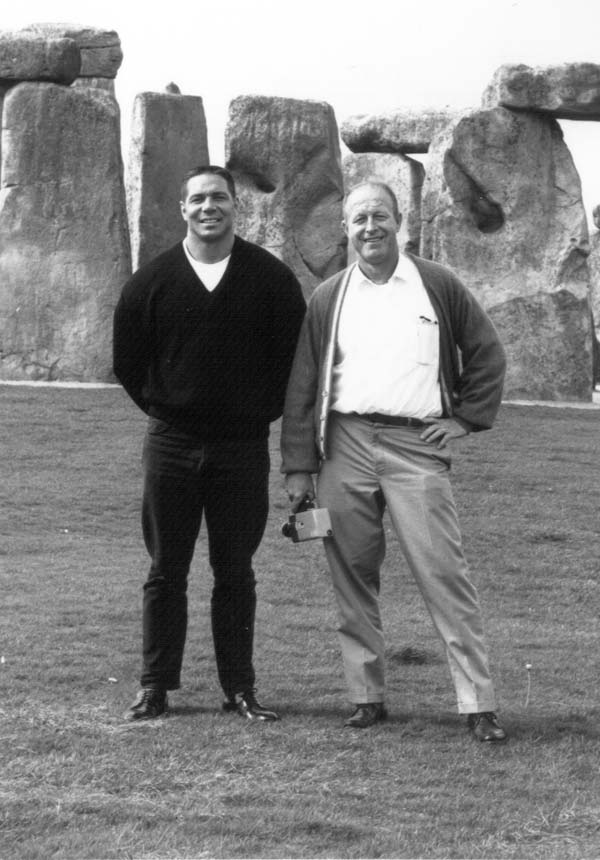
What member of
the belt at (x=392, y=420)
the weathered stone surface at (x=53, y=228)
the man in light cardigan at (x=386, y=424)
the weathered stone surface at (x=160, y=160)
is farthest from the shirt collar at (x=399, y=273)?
the weathered stone surface at (x=160, y=160)

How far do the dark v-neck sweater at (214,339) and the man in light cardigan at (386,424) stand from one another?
11cm

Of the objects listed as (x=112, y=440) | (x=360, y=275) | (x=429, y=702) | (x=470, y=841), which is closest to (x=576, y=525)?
(x=112, y=440)

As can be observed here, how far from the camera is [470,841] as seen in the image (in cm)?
536

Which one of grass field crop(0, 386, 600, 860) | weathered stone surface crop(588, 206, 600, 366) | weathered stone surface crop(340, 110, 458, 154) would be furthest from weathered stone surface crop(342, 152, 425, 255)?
grass field crop(0, 386, 600, 860)

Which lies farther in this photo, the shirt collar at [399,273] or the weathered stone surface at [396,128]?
the weathered stone surface at [396,128]

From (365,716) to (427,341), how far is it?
1401mm

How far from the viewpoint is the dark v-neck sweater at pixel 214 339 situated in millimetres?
6598

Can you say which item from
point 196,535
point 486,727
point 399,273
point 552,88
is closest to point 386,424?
point 399,273

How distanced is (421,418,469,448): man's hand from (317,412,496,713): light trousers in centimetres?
3

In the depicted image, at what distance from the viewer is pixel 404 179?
73.2 feet

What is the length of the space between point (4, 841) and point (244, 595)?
5.78ft

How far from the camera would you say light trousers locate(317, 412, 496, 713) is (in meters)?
6.46

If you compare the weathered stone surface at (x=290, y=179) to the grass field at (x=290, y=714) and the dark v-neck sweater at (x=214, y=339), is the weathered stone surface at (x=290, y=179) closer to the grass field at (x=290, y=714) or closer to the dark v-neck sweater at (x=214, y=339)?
the grass field at (x=290, y=714)

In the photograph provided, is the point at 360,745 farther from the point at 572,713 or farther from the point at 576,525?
the point at 576,525
